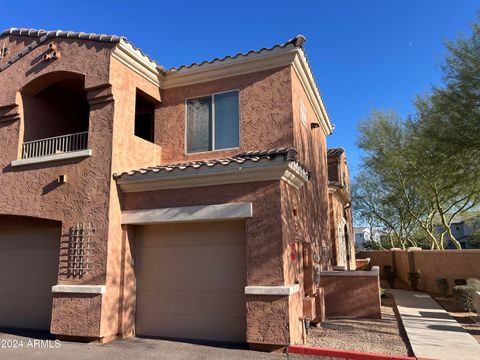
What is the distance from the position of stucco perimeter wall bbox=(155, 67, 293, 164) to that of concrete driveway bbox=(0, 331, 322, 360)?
4712 millimetres

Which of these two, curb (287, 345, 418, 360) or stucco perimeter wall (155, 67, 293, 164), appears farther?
stucco perimeter wall (155, 67, 293, 164)

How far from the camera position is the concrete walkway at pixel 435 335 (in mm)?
7641

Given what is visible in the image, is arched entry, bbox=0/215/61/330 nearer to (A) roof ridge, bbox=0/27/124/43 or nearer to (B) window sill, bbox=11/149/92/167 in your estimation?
(B) window sill, bbox=11/149/92/167

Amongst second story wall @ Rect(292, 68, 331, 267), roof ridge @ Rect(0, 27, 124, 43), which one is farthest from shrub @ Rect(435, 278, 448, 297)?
roof ridge @ Rect(0, 27, 124, 43)

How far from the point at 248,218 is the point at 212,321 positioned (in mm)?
2451

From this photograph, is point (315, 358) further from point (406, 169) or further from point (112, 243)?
point (406, 169)

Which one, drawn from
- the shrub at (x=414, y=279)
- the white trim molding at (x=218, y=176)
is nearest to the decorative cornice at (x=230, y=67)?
the white trim molding at (x=218, y=176)

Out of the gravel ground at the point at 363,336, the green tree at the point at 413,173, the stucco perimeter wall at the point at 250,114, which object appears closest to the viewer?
the gravel ground at the point at 363,336

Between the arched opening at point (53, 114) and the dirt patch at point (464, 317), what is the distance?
1109 centimetres

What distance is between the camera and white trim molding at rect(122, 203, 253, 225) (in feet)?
27.2

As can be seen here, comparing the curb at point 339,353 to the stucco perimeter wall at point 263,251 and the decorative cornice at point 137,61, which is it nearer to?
the stucco perimeter wall at point 263,251

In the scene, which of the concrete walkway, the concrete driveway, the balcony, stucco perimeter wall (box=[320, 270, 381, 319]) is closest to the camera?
the concrete driveway

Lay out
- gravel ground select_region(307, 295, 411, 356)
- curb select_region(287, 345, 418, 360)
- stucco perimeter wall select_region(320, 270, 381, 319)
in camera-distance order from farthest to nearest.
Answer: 1. stucco perimeter wall select_region(320, 270, 381, 319)
2. gravel ground select_region(307, 295, 411, 356)
3. curb select_region(287, 345, 418, 360)

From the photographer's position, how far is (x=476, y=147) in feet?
41.9
